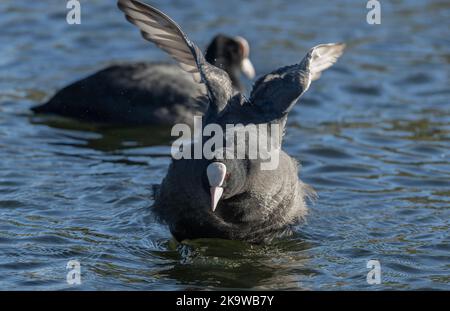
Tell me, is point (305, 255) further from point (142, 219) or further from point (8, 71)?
point (8, 71)

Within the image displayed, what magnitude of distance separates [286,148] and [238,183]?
2870 millimetres

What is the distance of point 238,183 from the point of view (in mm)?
5289

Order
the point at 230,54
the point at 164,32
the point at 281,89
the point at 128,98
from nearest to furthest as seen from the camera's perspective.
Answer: the point at 281,89
the point at 164,32
the point at 128,98
the point at 230,54

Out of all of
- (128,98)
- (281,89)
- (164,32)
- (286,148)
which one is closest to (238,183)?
(281,89)

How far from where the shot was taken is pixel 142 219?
639 centimetres

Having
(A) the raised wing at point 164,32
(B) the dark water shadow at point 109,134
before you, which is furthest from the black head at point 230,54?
(A) the raised wing at point 164,32

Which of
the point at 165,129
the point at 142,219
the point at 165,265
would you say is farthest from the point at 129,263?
the point at 165,129

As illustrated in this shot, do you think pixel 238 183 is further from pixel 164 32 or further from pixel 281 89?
pixel 164 32

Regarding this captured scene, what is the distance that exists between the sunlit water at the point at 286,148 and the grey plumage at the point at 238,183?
265 millimetres

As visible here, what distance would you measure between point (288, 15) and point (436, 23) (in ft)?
5.83

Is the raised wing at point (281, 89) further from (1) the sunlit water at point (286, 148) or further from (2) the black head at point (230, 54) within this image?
(2) the black head at point (230, 54)

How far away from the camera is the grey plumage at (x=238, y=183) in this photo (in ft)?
17.6

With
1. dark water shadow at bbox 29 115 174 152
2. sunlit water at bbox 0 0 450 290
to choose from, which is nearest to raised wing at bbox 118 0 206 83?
sunlit water at bbox 0 0 450 290

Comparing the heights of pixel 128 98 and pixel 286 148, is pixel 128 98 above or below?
above
